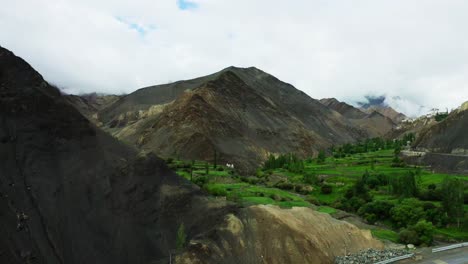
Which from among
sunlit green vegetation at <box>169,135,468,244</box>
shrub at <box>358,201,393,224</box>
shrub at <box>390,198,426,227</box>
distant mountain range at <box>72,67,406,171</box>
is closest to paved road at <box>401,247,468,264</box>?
sunlit green vegetation at <box>169,135,468,244</box>

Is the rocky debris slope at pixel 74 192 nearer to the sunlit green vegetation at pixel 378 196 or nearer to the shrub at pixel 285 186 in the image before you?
the sunlit green vegetation at pixel 378 196

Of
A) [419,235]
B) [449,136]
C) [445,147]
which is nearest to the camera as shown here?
[419,235]

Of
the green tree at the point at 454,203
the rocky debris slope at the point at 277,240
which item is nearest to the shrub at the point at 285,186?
the green tree at the point at 454,203

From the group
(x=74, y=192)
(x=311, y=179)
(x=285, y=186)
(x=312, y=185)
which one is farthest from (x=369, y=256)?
(x=311, y=179)

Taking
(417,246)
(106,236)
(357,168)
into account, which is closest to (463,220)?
(417,246)

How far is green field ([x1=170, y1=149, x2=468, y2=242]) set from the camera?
50656mm

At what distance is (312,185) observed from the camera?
7962cm

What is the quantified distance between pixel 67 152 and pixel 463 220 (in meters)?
44.4

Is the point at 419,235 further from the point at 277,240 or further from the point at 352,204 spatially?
the point at 277,240

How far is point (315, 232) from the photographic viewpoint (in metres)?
34.9

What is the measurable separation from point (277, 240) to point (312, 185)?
156 ft

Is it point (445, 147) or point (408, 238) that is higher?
point (445, 147)

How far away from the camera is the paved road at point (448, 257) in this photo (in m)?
33.2

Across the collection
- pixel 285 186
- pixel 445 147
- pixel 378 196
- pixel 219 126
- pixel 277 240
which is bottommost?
pixel 378 196
